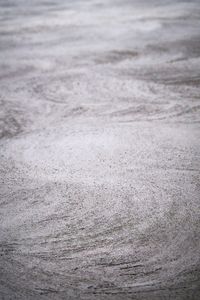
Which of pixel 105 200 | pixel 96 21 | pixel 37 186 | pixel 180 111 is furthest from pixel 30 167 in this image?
pixel 96 21

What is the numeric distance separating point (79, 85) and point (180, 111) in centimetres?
109

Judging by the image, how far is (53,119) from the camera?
277 cm

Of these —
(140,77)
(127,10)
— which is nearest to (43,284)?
(140,77)

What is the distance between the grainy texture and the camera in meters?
1.49

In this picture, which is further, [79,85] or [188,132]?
[79,85]

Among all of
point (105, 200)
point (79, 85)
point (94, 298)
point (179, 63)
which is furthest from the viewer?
point (179, 63)

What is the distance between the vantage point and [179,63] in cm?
368

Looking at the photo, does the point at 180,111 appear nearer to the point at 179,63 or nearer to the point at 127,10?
the point at 179,63

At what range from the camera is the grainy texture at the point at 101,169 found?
4.89 feet

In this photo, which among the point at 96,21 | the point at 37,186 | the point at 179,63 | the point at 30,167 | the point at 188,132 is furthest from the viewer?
the point at 96,21

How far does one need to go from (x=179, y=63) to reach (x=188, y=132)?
4.80 feet

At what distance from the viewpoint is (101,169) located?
7.15 feet

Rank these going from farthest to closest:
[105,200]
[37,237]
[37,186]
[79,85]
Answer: [79,85]
[37,186]
[105,200]
[37,237]

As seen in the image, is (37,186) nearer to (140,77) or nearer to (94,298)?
(94,298)
